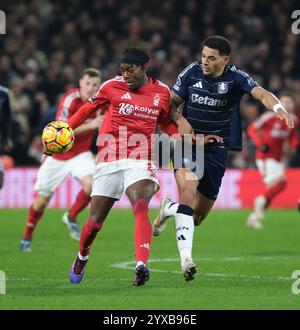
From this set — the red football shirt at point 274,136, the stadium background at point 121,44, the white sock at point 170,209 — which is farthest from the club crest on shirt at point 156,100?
the stadium background at point 121,44

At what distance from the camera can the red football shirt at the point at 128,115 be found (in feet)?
29.9

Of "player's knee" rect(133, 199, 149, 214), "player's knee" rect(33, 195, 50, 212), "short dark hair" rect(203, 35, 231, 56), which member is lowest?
"player's knee" rect(33, 195, 50, 212)

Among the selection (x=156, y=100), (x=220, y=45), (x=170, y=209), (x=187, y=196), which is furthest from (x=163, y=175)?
(x=156, y=100)

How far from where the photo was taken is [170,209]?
1005 cm

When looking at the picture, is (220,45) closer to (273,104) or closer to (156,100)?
(273,104)

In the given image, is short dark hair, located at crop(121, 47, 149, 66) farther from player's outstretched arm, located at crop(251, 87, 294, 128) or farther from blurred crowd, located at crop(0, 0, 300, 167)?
blurred crowd, located at crop(0, 0, 300, 167)

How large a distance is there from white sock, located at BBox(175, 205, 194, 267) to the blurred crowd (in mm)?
11825

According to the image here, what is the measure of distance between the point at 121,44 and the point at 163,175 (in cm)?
412

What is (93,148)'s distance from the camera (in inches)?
595

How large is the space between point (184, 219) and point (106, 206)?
79 centimetres

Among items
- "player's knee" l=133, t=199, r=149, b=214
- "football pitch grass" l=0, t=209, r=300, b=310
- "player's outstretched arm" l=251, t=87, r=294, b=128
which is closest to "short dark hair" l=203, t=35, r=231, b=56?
"player's outstretched arm" l=251, t=87, r=294, b=128

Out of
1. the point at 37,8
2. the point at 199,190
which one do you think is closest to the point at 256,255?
the point at 199,190

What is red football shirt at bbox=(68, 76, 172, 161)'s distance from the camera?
912 centimetres
